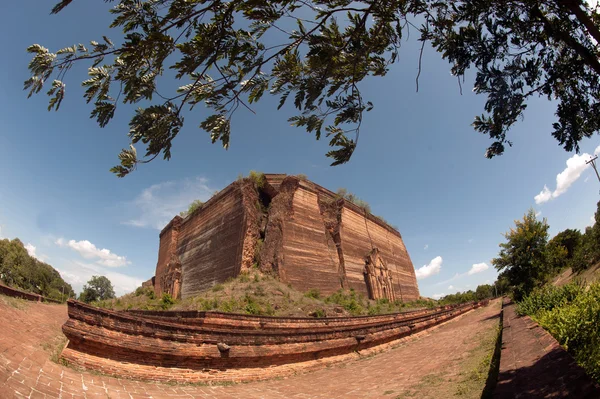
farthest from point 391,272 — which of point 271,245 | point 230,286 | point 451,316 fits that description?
point 230,286

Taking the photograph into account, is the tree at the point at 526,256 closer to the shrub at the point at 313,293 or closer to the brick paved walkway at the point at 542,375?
the shrub at the point at 313,293

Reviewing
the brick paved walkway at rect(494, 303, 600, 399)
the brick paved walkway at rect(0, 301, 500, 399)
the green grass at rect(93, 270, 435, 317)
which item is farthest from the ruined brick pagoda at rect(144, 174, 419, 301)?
the brick paved walkway at rect(494, 303, 600, 399)

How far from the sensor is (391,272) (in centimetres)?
2975

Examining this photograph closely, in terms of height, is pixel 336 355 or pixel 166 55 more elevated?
pixel 166 55

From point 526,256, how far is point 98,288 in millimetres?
66736

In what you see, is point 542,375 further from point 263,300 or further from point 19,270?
point 19,270

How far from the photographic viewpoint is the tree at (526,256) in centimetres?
1523

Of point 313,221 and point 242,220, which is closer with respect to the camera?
point 242,220

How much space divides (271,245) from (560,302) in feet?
45.0

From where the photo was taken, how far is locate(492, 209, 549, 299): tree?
50.0 ft

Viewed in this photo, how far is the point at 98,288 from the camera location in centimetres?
5859

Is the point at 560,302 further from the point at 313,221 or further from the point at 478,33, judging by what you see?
the point at 313,221

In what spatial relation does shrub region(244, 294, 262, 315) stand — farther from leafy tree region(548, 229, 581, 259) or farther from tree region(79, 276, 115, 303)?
tree region(79, 276, 115, 303)

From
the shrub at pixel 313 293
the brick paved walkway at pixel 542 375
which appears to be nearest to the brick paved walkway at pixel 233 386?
the brick paved walkway at pixel 542 375
